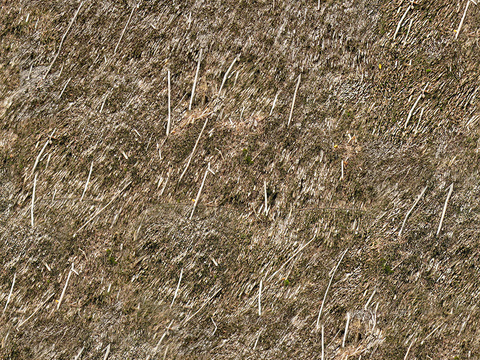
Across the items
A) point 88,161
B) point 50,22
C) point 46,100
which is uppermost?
point 50,22

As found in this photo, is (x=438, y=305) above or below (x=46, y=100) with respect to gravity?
below

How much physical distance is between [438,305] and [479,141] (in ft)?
3.64

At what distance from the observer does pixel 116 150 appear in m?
2.13

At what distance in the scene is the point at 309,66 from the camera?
2.14 metres

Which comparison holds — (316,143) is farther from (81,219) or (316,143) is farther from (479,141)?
(81,219)

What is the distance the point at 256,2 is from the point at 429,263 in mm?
2051

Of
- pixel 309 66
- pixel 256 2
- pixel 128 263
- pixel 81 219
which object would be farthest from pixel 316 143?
pixel 81 219

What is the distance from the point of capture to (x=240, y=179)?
2.13m

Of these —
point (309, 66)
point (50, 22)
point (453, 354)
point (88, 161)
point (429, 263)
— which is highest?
point (50, 22)

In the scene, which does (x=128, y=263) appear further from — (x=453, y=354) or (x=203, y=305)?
(x=453, y=354)

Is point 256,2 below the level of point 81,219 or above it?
above

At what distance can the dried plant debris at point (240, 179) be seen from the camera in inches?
83.5

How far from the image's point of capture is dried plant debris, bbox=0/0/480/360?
2.12 meters

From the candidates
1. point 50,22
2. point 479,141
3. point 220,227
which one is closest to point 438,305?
point 479,141
